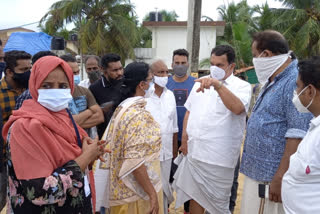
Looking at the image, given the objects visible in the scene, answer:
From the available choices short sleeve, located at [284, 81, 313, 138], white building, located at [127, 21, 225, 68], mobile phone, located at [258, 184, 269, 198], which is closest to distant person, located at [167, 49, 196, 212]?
Result: mobile phone, located at [258, 184, 269, 198]

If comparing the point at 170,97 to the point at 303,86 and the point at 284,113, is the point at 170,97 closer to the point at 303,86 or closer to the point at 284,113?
the point at 284,113

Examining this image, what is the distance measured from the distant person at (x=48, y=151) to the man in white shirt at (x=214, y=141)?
61.0 inches

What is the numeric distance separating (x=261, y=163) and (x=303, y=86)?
2.71 feet

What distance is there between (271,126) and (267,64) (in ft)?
1.71

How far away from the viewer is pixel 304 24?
67.5ft

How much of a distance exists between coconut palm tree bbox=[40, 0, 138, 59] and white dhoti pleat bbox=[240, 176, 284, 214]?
1836 centimetres

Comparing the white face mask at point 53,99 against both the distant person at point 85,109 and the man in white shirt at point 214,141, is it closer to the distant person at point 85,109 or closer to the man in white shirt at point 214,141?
the distant person at point 85,109

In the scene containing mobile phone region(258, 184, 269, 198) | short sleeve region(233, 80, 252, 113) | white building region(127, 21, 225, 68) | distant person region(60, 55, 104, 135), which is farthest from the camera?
white building region(127, 21, 225, 68)

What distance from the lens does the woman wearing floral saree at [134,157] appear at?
2.22 meters

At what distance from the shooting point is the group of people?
1651 millimetres

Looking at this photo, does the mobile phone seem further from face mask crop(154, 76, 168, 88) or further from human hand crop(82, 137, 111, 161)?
face mask crop(154, 76, 168, 88)

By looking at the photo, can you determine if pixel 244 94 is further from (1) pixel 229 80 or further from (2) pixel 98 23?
(2) pixel 98 23

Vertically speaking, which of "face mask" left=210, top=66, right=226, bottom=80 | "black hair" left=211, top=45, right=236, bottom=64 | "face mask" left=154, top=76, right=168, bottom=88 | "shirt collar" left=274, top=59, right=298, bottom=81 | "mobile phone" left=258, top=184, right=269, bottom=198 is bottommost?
"mobile phone" left=258, top=184, right=269, bottom=198

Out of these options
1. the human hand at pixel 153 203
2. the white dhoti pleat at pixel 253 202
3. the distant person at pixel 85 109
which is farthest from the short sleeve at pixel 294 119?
the distant person at pixel 85 109
